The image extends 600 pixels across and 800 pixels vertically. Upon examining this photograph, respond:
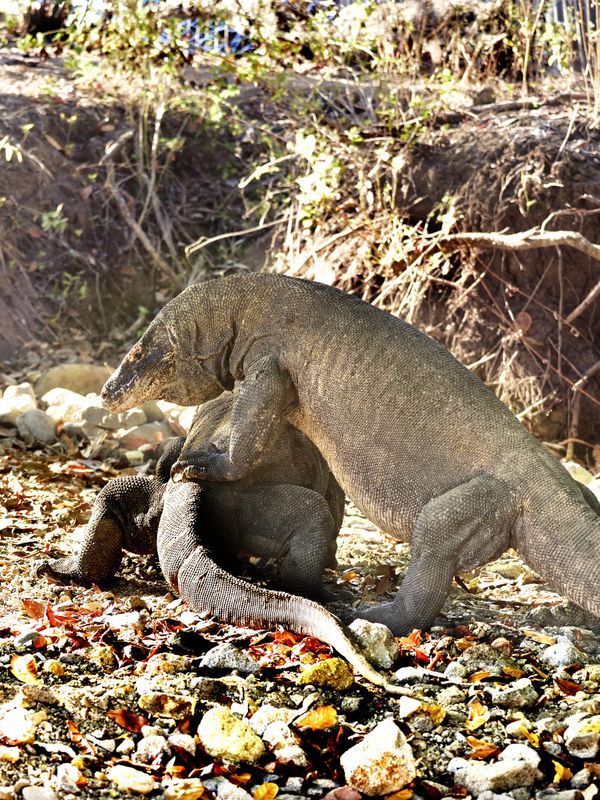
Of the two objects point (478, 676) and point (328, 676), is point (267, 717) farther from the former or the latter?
point (478, 676)

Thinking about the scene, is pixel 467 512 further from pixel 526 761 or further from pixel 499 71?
pixel 499 71

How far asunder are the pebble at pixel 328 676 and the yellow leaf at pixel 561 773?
2.80ft

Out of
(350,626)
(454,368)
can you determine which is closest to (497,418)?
(454,368)

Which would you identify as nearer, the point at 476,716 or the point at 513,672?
the point at 476,716

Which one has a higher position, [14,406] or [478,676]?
[478,676]

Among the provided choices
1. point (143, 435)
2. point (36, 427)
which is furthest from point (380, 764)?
point (36, 427)

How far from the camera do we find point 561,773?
10.1ft

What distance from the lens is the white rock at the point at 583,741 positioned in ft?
10.5

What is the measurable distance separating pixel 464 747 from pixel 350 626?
88 cm

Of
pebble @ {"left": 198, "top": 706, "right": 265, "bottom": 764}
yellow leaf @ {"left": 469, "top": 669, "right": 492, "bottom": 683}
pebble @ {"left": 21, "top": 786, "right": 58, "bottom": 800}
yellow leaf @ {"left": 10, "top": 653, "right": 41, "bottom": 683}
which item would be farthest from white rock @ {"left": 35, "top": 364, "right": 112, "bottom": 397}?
pebble @ {"left": 21, "top": 786, "right": 58, "bottom": 800}

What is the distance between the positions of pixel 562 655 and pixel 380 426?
126 centimetres

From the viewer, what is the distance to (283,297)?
483 centimetres

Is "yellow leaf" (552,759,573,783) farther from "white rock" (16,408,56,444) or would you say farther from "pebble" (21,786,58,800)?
"white rock" (16,408,56,444)

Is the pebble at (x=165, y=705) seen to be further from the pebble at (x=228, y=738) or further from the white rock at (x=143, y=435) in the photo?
the white rock at (x=143, y=435)
